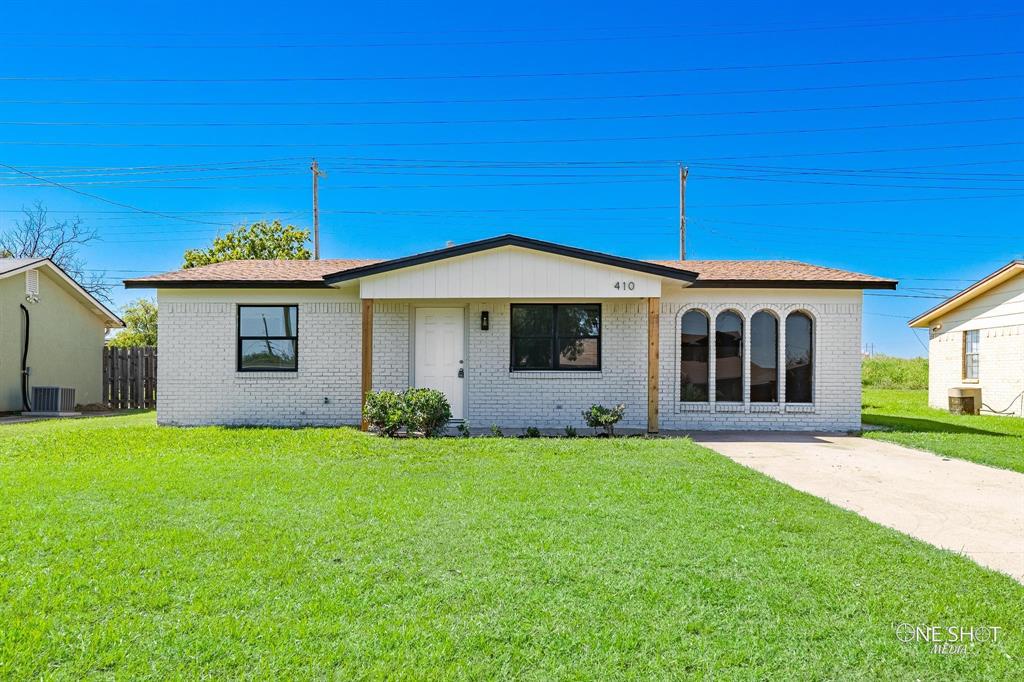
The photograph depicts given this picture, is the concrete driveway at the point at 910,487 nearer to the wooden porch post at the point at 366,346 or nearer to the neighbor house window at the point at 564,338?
the neighbor house window at the point at 564,338

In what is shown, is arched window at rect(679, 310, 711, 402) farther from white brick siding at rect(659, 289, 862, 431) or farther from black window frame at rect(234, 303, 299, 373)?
black window frame at rect(234, 303, 299, 373)

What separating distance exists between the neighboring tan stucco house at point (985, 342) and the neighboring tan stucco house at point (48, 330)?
84.8 feet

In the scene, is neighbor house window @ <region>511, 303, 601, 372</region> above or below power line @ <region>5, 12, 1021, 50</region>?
below

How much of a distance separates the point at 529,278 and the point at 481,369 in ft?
7.54

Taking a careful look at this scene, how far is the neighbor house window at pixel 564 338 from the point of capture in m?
11.5

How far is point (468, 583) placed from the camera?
3.46 metres

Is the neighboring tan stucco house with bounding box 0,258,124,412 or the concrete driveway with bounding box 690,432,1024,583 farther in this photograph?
the neighboring tan stucco house with bounding box 0,258,124,412

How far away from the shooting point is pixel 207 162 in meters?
27.3

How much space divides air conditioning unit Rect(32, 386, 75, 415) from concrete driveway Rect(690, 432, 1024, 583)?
15962 millimetres

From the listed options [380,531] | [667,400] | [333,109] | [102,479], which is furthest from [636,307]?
[333,109]

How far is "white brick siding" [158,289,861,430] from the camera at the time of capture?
11422 millimetres

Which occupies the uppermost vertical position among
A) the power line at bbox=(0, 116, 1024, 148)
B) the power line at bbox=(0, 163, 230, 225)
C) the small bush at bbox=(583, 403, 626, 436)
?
the power line at bbox=(0, 116, 1024, 148)

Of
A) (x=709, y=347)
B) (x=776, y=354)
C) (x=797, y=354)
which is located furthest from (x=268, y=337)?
(x=797, y=354)

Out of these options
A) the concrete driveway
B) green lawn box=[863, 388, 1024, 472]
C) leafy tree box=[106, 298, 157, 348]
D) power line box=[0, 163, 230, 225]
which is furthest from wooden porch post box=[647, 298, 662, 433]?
leafy tree box=[106, 298, 157, 348]
